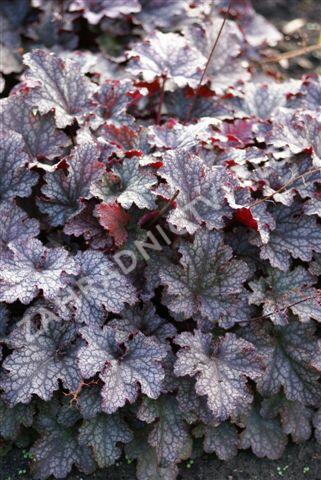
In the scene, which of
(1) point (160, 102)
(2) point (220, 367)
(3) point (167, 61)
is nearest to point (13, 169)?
(1) point (160, 102)

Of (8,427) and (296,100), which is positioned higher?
(8,427)

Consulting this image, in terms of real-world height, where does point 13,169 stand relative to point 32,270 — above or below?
above

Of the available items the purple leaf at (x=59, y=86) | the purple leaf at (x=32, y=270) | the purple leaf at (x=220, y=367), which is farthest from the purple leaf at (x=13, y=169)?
the purple leaf at (x=220, y=367)

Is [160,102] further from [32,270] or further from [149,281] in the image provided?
[32,270]

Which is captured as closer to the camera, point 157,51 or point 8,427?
point 8,427

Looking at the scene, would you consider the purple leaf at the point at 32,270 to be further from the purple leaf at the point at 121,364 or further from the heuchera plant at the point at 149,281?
the purple leaf at the point at 121,364

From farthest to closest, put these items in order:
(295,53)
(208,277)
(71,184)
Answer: (295,53) → (71,184) → (208,277)

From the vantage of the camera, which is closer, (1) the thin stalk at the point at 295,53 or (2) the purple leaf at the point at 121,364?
(2) the purple leaf at the point at 121,364

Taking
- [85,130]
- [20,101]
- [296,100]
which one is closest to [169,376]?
[85,130]

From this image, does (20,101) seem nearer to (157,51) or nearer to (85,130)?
(85,130)
